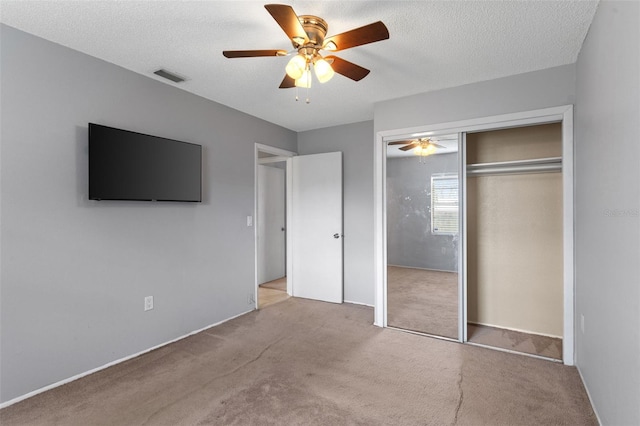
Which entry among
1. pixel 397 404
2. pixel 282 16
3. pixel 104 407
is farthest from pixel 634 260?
pixel 104 407

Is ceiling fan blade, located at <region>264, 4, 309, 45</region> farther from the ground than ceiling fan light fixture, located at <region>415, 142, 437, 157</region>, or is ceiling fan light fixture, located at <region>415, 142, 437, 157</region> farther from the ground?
ceiling fan blade, located at <region>264, 4, 309, 45</region>

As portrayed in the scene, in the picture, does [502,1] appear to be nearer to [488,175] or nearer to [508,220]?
[488,175]

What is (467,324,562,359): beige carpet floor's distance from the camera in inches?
114

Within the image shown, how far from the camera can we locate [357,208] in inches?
175

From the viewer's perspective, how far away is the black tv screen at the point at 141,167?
251cm

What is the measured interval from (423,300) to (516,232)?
3.82ft

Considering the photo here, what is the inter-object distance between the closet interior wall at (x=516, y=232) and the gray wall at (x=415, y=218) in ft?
1.31

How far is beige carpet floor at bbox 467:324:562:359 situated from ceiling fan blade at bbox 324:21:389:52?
2838 millimetres

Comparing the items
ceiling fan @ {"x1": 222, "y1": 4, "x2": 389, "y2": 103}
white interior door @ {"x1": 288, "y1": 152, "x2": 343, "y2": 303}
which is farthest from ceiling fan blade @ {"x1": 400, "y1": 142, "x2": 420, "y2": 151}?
ceiling fan @ {"x1": 222, "y1": 4, "x2": 389, "y2": 103}

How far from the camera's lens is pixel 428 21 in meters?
2.11

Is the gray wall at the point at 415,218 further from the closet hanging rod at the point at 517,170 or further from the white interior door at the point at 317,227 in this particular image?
the white interior door at the point at 317,227

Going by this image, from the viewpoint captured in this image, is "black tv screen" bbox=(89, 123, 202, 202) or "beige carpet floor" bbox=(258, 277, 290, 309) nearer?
"black tv screen" bbox=(89, 123, 202, 202)

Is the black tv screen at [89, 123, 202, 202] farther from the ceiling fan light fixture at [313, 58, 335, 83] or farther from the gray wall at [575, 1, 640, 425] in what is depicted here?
the gray wall at [575, 1, 640, 425]

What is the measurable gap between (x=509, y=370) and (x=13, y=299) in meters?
3.62
